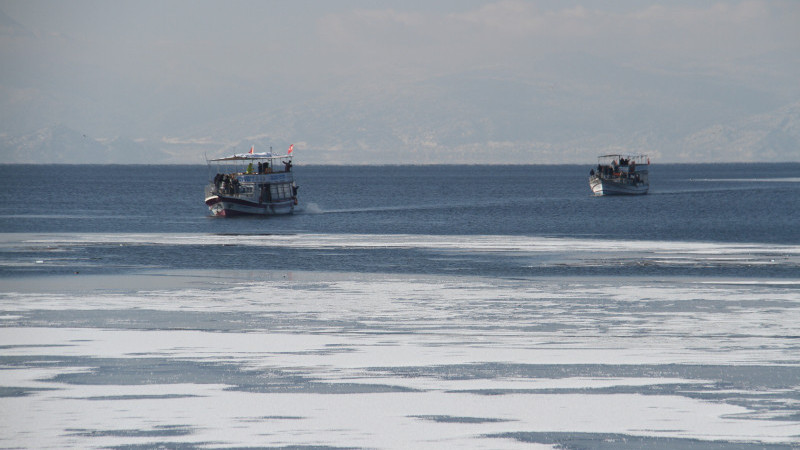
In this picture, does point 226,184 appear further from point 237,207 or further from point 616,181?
point 616,181

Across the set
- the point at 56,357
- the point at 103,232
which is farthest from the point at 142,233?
the point at 56,357

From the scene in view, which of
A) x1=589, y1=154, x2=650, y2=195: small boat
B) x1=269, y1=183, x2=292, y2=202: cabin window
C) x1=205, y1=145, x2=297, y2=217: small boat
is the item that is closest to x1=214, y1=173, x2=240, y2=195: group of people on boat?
x1=205, y1=145, x2=297, y2=217: small boat

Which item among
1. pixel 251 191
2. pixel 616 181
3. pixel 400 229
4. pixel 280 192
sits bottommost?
pixel 400 229

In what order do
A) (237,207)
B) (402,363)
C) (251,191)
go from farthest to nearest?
(251,191) → (237,207) → (402,363)

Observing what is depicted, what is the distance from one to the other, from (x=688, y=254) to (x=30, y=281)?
2635 cm

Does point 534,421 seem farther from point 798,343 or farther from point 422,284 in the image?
point 422,284

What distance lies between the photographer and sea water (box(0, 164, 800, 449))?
13.7m

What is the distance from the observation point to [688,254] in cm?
4434

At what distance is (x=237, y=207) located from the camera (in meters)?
79.0

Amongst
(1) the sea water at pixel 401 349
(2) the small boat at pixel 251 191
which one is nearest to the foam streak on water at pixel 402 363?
(1) the sea water at pixel 401 349

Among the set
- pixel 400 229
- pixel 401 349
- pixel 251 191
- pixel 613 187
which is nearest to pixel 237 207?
pixel 251 191

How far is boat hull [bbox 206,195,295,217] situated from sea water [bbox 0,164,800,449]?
33.9m

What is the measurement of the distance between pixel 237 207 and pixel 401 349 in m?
61.0

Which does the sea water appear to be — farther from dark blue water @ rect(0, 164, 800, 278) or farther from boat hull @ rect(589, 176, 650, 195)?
boat hull @ rect(589, 176, 650, 195)
